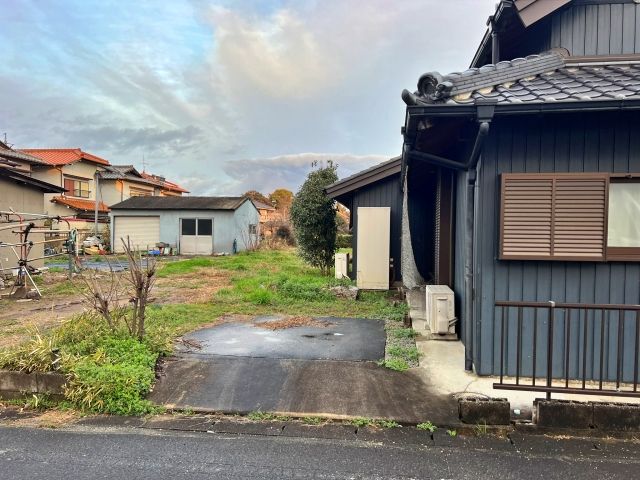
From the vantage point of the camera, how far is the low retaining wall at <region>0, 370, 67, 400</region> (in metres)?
3.90

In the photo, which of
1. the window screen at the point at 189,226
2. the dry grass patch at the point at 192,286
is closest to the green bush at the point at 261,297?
the dry grass patch at the point at 192,286

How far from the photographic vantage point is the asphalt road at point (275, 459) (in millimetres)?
2719

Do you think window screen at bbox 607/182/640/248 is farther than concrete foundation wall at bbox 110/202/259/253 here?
No

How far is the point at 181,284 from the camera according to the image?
1175cm

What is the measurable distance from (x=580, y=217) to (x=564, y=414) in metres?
1.84

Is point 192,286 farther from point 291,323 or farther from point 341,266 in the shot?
point 291,323

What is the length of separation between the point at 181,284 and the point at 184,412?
8.54 metres

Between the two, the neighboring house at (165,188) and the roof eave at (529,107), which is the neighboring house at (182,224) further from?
the roof eave at (529,107)

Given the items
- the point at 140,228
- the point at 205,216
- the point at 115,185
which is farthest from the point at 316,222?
the point at 115,185

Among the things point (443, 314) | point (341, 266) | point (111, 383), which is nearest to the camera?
point (111, 383)

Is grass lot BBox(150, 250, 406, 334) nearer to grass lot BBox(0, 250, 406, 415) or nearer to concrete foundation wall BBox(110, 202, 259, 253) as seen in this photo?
grass lot BBox(0, 250, 406, 415)

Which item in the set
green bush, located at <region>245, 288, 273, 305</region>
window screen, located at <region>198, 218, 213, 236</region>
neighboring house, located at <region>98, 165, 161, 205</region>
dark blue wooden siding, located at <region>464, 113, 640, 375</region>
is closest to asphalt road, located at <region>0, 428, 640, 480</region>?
dark blue wooden siding, located at <region>464, 113, 640, 375</region>

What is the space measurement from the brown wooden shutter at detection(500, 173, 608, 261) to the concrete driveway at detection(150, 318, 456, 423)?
5.59 feet

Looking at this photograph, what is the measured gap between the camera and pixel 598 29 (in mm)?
4797
